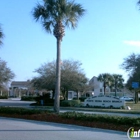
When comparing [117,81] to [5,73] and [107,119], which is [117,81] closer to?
[5,73]

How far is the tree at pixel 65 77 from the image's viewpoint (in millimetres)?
42156

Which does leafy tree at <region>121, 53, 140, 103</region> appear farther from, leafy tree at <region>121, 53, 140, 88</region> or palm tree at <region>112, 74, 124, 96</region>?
palm tree at <region>112, 74, 124, 96</region>

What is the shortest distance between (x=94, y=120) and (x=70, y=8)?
9738 mm

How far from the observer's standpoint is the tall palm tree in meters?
22.0

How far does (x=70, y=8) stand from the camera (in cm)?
2206

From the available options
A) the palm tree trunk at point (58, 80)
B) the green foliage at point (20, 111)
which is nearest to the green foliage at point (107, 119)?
the palm tree trunk at point (58, 80)

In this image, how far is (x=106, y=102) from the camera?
129 ft

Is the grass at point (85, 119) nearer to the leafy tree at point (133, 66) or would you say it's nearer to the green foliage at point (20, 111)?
the green foliage at point (20, 111)

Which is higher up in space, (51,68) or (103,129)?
(51,68)

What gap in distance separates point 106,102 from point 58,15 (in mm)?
20102

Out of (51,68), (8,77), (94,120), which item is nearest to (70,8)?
(94,120)

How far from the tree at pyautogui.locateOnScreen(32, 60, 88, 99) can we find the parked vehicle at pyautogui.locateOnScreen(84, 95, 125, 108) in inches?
149

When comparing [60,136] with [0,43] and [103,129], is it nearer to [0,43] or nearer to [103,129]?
[103,129]

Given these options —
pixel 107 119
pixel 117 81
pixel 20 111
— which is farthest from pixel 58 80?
pixel 117 81
